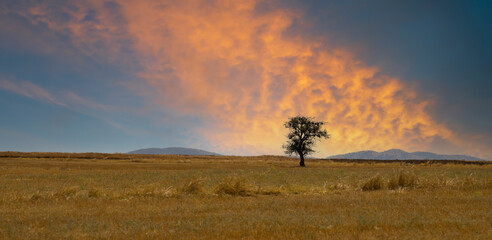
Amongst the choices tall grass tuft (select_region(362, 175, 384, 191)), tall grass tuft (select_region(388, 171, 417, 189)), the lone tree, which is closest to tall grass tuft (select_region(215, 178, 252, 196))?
tall grass tuft (select_region(362, 175, 384, 191))

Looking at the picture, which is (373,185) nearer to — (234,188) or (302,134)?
(234,188)

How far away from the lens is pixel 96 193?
17.2 metres

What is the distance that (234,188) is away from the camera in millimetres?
18188

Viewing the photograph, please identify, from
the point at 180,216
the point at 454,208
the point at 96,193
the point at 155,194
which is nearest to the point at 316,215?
the point at 180,216

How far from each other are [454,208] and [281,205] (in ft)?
21.4

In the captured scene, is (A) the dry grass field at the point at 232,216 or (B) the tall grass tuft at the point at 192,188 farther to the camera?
(B) the tall grass tuft at the point at 192,188

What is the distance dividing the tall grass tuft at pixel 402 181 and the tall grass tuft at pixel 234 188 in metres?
9.17

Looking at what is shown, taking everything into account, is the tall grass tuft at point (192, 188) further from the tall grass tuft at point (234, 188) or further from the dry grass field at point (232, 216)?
the tall grass tuft at point (234, 188)

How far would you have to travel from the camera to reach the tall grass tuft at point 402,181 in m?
20.6

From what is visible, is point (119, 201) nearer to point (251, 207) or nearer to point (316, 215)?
point (251, 207)

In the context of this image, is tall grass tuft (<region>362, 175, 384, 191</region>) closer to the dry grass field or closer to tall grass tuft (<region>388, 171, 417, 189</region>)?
tall grass tuft (<region>388, 171, 417, 189</region>)

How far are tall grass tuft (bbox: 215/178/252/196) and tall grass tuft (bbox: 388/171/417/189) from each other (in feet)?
30.1

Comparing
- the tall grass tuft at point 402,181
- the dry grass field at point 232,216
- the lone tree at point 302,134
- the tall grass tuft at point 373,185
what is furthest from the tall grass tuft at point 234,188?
the lone tree at point 302,134

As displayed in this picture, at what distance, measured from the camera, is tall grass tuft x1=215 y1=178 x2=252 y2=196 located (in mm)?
18188
